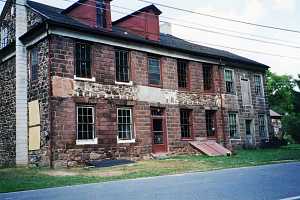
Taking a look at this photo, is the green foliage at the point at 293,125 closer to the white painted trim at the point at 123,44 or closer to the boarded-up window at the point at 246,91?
the boarded-up window at the point at 246,91

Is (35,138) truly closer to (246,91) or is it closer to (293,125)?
(246,91)

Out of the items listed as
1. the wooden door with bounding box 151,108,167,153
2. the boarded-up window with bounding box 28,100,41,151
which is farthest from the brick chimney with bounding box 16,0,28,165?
the wooden door with bounding box 151,108,167,153

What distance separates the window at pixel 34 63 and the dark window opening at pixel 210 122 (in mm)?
11384

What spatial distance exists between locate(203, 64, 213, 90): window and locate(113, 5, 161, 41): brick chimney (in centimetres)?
437

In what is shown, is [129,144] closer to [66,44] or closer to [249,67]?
[66,44]

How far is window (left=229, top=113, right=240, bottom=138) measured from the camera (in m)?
24.8

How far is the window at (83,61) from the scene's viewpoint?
58.1 feet

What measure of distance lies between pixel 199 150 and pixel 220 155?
56.8 inches

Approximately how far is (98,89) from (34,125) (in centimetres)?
364

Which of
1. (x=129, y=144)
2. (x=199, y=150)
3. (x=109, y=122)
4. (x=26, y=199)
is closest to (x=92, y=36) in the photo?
(x=109, y=122)

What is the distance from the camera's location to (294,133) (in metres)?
34.9

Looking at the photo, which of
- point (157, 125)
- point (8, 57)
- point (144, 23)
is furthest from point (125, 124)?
point (8, 57)

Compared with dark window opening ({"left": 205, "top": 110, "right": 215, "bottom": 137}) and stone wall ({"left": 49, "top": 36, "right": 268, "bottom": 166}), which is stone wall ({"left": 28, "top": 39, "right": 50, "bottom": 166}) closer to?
stone wall ({"left": 49, "top": 36, "right": 268, "bottom": 166})

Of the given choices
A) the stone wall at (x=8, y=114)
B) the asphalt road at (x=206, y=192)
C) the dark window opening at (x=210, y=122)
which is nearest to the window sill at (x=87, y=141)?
the stone wall at (x=8, y=114)
